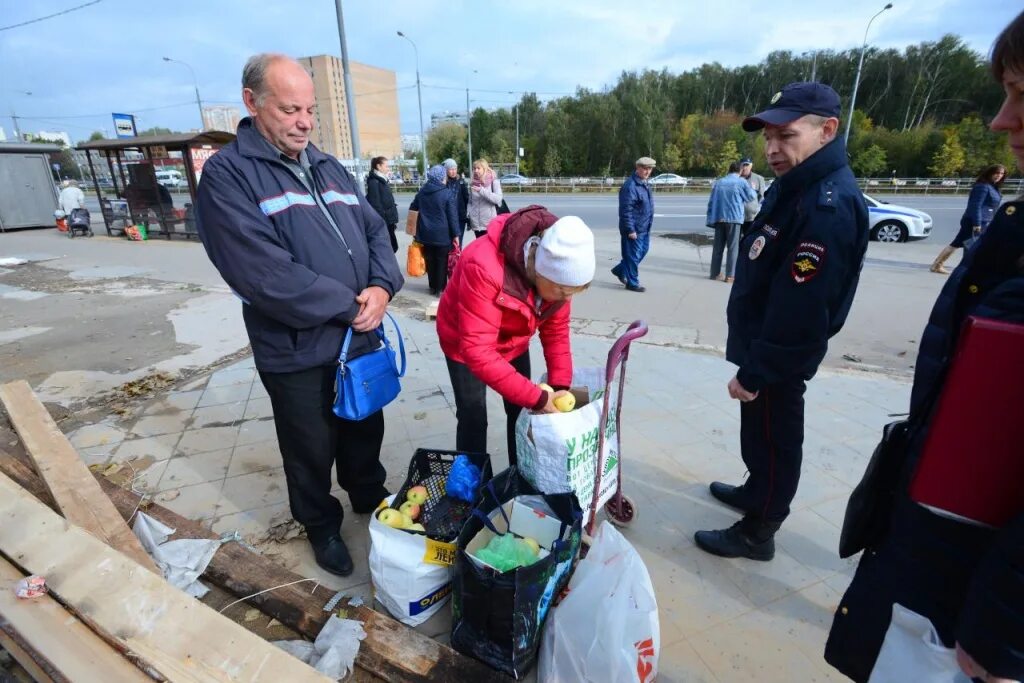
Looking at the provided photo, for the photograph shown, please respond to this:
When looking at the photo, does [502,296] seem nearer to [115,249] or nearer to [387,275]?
[387,275]

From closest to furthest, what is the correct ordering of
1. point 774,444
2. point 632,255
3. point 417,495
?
point 774,444 → point 417,495 → point 632,255

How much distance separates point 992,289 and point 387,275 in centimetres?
198

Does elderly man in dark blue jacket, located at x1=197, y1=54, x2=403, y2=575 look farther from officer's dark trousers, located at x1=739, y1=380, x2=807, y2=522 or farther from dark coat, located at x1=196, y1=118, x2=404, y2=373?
officer's dark trousers, located at x1=739, y1=380, x2=807, y2=522

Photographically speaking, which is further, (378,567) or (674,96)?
(674,96)

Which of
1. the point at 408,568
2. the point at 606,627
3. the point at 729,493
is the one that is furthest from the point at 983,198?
the point at 408,568

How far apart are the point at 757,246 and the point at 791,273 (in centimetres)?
25

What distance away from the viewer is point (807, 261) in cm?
178

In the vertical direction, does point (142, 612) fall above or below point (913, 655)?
below

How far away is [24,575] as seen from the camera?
5.97 feet

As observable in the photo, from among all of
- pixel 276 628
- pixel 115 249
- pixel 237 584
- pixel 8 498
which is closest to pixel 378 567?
pixel 276 628

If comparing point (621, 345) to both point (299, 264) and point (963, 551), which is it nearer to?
point (963, 551)

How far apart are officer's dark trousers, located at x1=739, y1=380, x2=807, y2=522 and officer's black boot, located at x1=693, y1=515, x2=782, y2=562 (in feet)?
0.21

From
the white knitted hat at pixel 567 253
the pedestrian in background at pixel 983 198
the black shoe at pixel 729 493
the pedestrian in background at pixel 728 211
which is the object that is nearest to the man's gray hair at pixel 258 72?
the white knitted hat at pixel 567 253

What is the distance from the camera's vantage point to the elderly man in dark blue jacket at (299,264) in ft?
6.06
